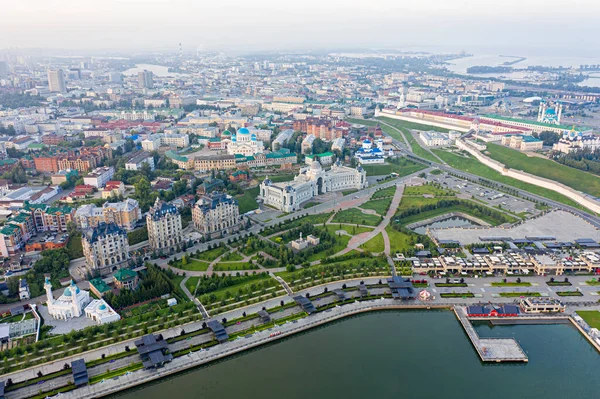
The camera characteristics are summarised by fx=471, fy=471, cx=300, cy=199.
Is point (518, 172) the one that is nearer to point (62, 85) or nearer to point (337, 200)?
point (337, 200)

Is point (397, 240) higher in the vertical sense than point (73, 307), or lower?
lower

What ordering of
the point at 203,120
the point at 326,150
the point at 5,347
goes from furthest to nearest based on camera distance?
1. the point at 203,120
2. the point at 326,150
3. the point at 5,347

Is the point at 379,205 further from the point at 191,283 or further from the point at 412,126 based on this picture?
the point at 412,126

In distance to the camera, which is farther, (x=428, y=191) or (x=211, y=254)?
(x=428, y=191)

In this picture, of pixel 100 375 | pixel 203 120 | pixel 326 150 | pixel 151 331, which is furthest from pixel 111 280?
pixel 203 120

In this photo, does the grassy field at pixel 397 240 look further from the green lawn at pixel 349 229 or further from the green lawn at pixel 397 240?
the green lawn at pixel 349 229

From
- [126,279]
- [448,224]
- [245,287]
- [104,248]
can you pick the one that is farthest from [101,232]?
[448,224]
